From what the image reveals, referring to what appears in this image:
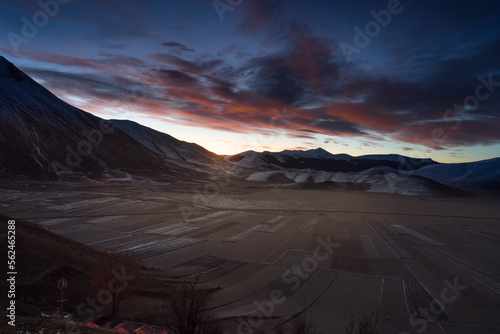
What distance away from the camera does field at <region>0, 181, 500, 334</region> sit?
29906 mm

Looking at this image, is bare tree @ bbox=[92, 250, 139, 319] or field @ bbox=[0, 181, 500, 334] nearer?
bare tree @ bbox=[92, 250, 139, 319]

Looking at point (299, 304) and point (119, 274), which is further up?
point (119, 274)

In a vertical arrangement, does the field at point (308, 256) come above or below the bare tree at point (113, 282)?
below

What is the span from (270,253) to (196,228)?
76.0ft

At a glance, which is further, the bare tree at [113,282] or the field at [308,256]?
the field at [308,256]

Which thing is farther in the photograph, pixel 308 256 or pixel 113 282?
pixel 308 256

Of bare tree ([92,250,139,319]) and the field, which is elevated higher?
bare tree ([92,250,139,319])

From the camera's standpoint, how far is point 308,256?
4916 centimetres

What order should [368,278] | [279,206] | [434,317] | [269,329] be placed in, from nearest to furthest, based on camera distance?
[269,329] → [434,317] → [368,278] → [279,206]

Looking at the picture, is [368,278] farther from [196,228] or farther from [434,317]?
[196,228]

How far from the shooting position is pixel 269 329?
Result: 86.6 ft

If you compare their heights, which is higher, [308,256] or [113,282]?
[113,282]

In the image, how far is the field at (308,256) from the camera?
2991cm

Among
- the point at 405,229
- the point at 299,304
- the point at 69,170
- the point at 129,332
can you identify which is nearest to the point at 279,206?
the point at 405,229
